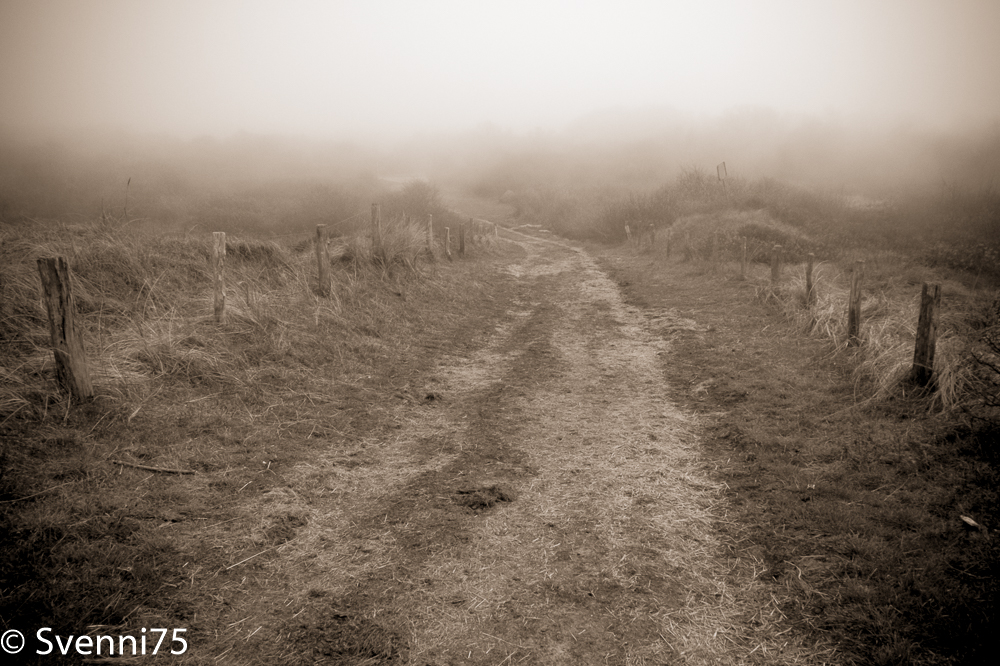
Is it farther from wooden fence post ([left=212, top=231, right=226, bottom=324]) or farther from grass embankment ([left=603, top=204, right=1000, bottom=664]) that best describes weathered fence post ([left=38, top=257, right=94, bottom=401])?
grass embankment ([left=603, top=204, right=1000, bottom=664])

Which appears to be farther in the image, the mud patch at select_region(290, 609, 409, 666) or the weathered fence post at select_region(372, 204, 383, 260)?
the weathered fence post at select_region(372, 204, 383, 260)

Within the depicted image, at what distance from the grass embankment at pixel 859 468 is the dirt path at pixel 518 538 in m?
0.49

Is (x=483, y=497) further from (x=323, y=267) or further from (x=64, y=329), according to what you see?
(x=323, y=267)

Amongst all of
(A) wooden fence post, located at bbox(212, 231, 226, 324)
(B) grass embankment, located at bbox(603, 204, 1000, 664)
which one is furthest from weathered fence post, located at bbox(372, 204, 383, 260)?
(B) grass embankment, located at bbox(603, 204, 1000, 664)

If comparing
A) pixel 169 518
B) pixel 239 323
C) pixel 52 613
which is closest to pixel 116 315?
pixel 239 323

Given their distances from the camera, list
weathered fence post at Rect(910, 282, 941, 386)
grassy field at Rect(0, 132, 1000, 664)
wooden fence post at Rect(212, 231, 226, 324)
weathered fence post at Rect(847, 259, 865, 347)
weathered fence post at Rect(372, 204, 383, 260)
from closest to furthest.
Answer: grassy field at Rect(0, 132, 1000, 664), weathered fence post at Rect(910, 282, 941, 386), wooden fence post at Rect(212, 231, 226, 324), weathered fence post at Rect(847, 259, 865, 347), weathered fence post at Rect(372, 204, 383, 260)

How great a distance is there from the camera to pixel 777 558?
3.50m

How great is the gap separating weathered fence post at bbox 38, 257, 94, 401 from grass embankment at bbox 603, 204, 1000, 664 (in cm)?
634

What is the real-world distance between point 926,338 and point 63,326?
950 cm

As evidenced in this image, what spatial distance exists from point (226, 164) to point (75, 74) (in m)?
52.5

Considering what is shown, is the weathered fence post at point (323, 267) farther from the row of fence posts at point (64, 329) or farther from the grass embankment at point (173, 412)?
the row of fence posts at point (64, 329)

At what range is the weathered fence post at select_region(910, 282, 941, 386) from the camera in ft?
18.6

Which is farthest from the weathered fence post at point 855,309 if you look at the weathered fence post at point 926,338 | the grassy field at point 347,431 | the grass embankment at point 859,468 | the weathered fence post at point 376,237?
the weathered fence post at point 376,237

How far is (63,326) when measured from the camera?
4.81 m
